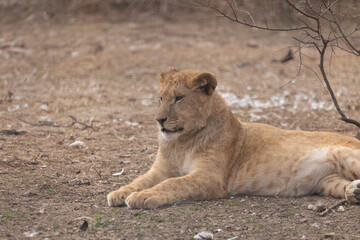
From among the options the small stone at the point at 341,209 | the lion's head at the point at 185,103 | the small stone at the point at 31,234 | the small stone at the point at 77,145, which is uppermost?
the lion's head at the point at 185,103

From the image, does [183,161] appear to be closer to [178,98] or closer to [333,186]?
[178,98]

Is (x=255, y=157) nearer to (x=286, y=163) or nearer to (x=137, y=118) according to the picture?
(x=286, y=163)

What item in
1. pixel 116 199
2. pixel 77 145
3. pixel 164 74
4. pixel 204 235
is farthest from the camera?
pixel 77 145

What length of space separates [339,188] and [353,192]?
0.33m

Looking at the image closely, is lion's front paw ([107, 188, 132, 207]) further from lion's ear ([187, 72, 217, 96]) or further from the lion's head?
lion's ear ([187, 72, 217, 96])

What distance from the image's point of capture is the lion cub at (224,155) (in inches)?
214

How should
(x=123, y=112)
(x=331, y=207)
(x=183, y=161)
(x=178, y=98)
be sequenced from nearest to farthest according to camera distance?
(x=331, y=207)
(x=178, y=98)
(x=183, y=161)
(x=123, y=112)

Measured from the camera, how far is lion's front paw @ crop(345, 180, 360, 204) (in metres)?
5.02

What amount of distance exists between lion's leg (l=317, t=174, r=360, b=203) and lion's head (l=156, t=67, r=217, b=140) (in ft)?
4.29

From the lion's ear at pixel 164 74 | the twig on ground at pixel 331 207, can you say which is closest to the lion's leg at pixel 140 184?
the lion's ear at pixel 164 74

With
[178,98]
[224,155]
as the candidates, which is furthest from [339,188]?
[178,98]

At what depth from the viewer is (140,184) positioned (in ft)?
18.2

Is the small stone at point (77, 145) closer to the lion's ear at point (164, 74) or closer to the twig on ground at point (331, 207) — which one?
the lion's ear at point (164, 74)

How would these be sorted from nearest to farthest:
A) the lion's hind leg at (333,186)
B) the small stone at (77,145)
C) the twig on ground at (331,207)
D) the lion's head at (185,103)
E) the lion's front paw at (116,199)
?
the twig on ground at (331,207) < the lion's front paw at (116,199) < the lion's hind leg at (333,186) < the lion's head at (185,103) < the small stone at (77,145)
